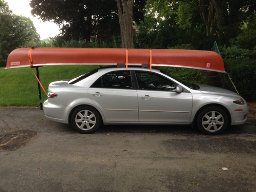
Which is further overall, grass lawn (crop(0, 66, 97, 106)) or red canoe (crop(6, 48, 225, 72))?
grass lawn (crop(0, 66, 97, 106))

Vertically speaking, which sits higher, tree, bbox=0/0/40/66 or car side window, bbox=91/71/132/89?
tree, bbox=0/0/40/66

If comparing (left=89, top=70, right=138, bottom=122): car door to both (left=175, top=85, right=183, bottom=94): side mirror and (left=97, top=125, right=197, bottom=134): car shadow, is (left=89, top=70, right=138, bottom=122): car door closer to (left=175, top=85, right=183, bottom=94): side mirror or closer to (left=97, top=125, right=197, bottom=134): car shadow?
(left=97, top=125, right=197, bottom=134): car shadow

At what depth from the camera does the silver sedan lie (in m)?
9.25

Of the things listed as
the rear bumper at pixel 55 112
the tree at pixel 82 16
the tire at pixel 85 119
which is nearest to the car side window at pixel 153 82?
the tire at pixel 85 119

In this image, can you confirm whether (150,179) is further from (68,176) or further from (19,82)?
(19,82)

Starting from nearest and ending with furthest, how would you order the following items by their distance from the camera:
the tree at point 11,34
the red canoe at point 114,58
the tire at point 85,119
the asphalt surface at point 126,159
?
the asphalt surface at point 126,159, the tire at point 85,119, the red canoe at point 114,58, the tree at point 11,34

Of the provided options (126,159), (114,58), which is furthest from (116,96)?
(126,159)

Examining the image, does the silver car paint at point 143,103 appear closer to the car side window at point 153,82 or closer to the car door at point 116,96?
the car door at point 116,96

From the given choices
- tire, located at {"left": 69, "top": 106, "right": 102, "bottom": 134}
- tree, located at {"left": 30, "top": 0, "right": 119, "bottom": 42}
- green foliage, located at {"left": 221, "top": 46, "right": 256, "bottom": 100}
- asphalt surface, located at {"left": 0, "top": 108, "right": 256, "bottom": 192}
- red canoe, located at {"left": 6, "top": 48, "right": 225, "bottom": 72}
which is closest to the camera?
asphalt surface, located at {"left": 0, "top": 108, "right": 256, "bottom": 192}

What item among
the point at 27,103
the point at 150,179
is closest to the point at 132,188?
the point at 150,179

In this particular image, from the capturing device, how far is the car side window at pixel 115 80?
941 cm

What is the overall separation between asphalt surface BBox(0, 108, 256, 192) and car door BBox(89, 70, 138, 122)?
1.48ft

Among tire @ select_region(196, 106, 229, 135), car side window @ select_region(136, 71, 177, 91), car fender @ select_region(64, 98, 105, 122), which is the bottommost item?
tire @ select_region(196, 106, 229, 135)

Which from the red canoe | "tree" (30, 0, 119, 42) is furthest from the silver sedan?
"tree" (30, 0, 119, 42)
